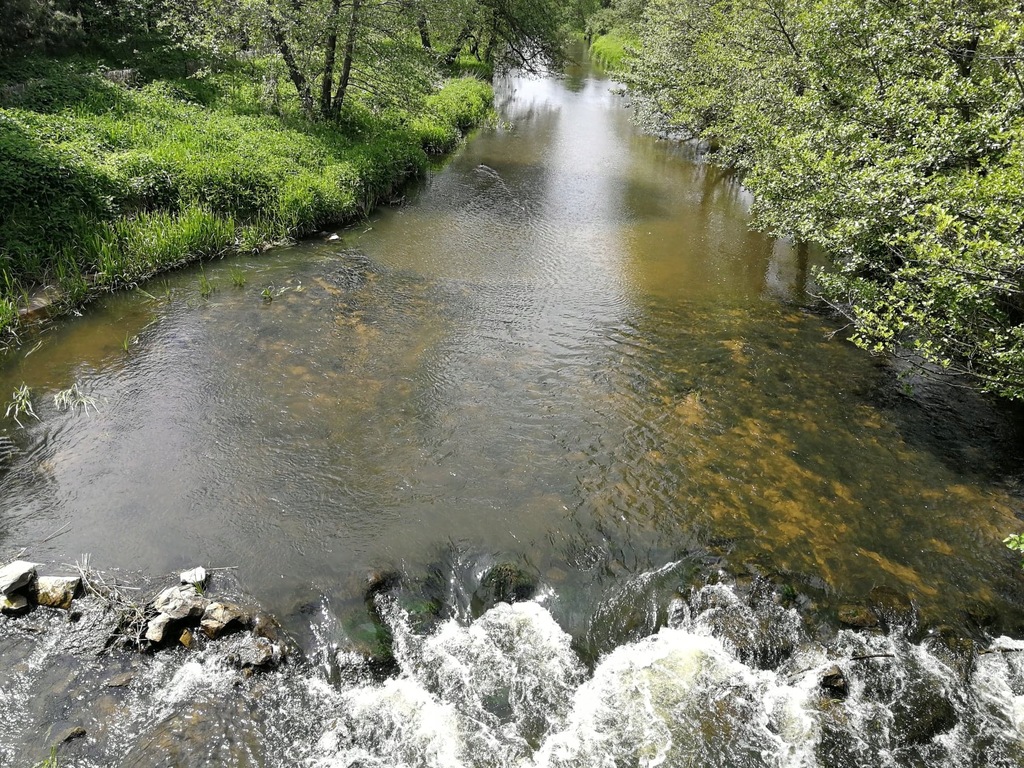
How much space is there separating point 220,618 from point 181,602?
53 centimetres

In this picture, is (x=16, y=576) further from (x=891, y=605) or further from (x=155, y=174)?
(x=155, y=174)

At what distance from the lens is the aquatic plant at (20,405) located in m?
9.73

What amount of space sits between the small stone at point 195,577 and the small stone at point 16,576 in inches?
60.8

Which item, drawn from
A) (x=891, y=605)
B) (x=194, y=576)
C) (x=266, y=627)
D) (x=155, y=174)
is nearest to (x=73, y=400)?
(x=194, y=576)

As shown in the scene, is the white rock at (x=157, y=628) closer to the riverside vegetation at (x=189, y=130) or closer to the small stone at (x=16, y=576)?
the small stone at (x=16, y=576)

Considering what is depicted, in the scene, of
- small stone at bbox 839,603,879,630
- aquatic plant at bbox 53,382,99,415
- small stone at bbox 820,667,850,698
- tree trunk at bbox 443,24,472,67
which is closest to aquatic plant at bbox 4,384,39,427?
aquatic plant at bbox 53,382,99,415

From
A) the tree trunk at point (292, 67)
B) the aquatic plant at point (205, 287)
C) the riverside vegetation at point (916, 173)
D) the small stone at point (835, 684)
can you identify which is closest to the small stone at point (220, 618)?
the small stone at point (835, 684)

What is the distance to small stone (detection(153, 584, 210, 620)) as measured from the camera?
6.76 metres

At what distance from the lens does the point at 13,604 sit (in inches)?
264

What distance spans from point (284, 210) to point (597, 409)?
1067 centimetres

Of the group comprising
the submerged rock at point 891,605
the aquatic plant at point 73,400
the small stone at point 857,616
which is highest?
the submerged rock at point 891,605

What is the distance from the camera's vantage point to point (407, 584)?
759 centimetres

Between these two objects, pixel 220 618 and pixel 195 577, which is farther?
pixel 195 577

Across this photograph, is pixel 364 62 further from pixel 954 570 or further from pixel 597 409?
pixel 954 570
